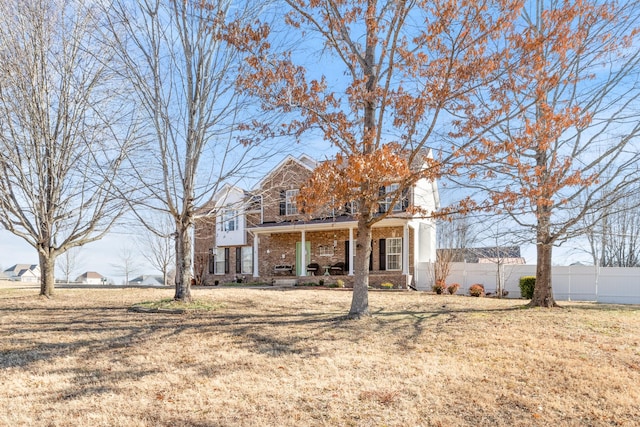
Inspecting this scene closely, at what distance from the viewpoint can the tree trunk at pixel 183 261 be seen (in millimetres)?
11492

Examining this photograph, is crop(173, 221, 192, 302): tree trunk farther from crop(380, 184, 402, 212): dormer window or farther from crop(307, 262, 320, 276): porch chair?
crop(307, 262, 320, 276): porch chair

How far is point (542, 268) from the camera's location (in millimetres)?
13734

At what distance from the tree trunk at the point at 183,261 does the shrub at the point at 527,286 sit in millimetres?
14068

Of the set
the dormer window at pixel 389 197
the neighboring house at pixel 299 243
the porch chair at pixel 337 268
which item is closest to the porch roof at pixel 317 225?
the neighboring house at pixel 299 243

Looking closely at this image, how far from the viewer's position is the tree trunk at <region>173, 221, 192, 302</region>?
1149 centimetres

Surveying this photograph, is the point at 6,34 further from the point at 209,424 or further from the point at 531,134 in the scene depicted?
the point at 531,134

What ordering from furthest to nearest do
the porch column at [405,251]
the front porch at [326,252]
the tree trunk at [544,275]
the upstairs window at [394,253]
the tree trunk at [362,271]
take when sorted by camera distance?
1. the upstairs window at [394,253]
2. the front porch at [326,252]
3. the porch column at [405,251]
4. the tree trunk at [544,275]
5. the tree trunk at [362,271]

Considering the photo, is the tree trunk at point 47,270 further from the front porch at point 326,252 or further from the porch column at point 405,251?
the porch column at point 405,251

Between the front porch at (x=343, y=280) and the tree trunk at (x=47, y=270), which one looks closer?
the tree trunk at (x=47, y=270)

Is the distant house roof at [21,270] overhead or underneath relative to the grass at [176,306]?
underneath

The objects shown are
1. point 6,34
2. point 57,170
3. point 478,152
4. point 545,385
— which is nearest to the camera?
point 545,385

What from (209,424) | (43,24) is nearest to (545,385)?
(209,424)

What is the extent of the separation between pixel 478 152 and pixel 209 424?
22.4ft

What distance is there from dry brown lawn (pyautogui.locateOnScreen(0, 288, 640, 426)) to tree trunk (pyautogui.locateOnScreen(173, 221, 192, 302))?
1.30 metres
